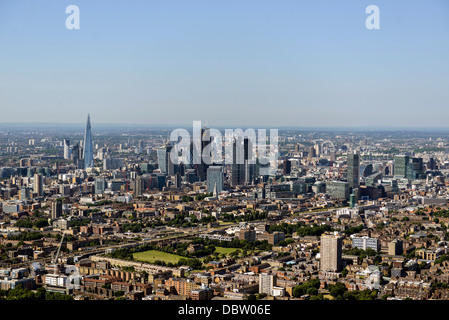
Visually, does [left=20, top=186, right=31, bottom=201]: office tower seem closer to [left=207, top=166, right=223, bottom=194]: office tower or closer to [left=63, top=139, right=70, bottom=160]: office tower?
[left=207, top=166, right=223, bottom=194]: office tower

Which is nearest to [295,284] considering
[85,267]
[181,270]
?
[181,270]

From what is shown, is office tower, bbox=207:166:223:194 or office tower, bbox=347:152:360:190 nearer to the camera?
office tower, bbox=347:152:360:190

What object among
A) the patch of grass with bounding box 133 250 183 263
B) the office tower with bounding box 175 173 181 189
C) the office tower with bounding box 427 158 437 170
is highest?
the office tower with bounding box 427 158 437 170

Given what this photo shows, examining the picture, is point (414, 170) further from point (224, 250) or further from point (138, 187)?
point (224, 250)

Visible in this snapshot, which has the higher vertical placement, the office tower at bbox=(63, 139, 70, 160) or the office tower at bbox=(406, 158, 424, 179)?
the office tower at bbox=(63, 139, 70, 160)

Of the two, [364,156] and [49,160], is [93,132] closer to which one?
[49,160]

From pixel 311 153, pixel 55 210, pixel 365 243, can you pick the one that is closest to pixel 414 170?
pixel 311 153

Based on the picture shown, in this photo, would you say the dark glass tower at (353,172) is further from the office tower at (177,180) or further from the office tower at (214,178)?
the office tower at (177,180)

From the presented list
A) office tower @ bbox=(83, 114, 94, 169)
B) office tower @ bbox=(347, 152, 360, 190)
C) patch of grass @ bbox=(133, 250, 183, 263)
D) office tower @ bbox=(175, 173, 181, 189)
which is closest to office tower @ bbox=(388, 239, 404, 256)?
patch of grass @ bbox=(133, 250, 183, 263)
